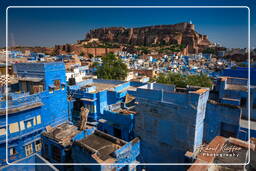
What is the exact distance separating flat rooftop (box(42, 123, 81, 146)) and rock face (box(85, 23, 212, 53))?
2263 inches

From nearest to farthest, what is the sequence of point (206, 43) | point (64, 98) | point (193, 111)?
point (193, 111) → point (64, 98) → point (206, 43)

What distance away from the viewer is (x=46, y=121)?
866 centimetres

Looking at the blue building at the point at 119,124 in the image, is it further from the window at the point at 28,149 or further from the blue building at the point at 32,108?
the window at the point at 28,149

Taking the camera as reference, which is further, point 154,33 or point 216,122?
point 154,33

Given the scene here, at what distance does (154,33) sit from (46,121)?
69748mm

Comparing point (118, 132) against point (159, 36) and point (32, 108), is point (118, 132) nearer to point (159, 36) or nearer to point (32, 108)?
point (32, 108)

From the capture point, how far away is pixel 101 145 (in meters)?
5.59

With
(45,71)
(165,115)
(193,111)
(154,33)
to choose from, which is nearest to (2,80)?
(45,71)

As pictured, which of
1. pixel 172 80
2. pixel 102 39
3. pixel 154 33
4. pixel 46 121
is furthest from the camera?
A: pixel 102 39

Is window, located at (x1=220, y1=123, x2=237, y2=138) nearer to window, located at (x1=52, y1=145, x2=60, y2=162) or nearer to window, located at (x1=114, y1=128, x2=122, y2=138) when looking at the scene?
window, located at (x1=114, y1=128, x2=122, y2=138)

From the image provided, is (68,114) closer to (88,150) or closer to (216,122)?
(88,150)

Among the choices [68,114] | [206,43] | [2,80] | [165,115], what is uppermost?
[206,43]

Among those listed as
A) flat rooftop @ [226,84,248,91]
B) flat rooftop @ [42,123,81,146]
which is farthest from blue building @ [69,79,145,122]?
flat rooftop @ [226,84,248,91]

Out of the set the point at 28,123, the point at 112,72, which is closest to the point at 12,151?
the point at 28,123
